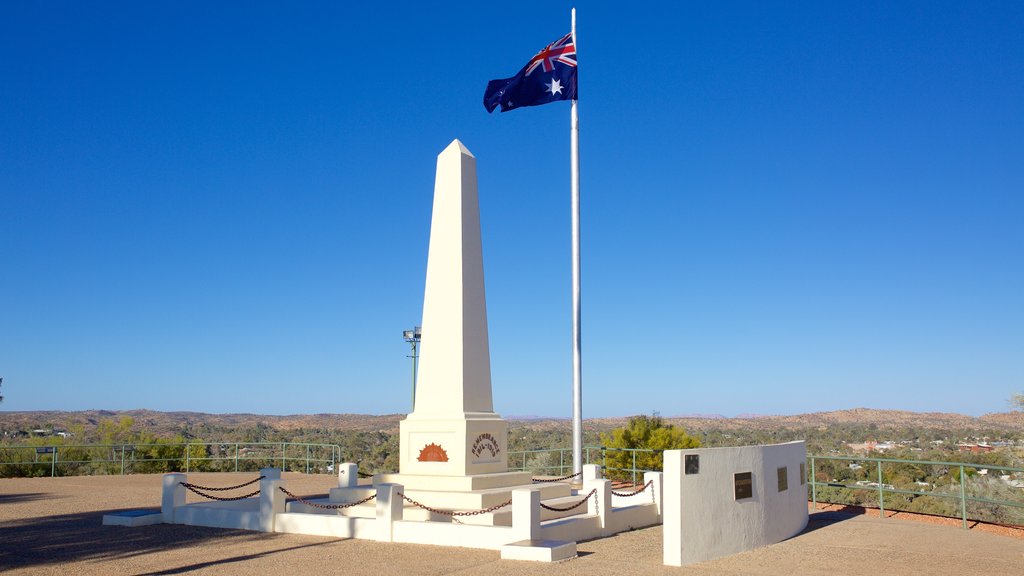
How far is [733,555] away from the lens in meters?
10.9

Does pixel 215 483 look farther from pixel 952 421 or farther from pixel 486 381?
pixel 952 421

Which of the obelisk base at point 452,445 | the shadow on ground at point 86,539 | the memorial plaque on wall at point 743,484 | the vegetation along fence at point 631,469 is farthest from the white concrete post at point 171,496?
the memorial plaque on wall at point 743,484

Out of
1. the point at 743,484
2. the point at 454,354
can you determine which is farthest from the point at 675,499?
the point at 454,354

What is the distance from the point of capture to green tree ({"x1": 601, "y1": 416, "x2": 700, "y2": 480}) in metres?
23.5

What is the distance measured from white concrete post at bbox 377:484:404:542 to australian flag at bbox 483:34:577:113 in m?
8.87

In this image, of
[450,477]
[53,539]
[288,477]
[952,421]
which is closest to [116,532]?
[53,539]

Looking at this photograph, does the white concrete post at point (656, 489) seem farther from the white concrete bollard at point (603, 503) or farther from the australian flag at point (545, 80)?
the australian flag at point (545, 80)

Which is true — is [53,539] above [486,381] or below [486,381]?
below

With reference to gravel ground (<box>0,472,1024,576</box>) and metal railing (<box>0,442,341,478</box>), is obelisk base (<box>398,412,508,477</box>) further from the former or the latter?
metal railing (<box>0,442,341,478</box>)

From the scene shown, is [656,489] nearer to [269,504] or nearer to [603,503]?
[603,503]

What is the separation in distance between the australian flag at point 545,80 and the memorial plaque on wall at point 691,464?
9383mm

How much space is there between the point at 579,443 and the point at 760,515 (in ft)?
15.6

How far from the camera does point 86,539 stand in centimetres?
1207

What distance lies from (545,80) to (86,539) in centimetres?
1190
